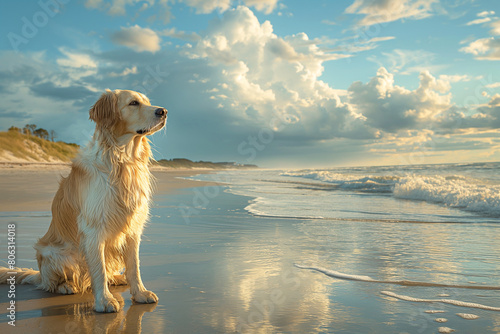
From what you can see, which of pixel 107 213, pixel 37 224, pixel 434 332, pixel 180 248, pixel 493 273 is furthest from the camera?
pixel 37 224

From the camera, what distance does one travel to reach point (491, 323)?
2.79 meters

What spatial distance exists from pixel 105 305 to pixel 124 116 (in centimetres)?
153

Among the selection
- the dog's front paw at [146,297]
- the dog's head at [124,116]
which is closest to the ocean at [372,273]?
the dog's front paw at [146,297]

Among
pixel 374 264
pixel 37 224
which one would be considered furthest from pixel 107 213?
pixel 37 224

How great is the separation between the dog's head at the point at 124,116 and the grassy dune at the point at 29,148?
51.9 m

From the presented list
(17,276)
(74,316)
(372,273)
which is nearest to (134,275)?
(74,316)

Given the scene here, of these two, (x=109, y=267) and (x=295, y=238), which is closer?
(x=109, y=267)

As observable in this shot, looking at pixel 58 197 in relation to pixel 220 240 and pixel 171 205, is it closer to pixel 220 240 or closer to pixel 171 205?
pixel 220 240

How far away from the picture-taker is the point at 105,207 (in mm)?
3219

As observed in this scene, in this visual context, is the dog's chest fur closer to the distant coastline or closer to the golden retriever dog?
the golden retriever dog

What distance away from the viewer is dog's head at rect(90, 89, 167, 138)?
3328 mm

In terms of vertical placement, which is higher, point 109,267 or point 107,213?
point 107,213

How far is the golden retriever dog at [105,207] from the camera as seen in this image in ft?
10.5

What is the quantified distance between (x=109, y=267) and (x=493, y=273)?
12.7 ft
